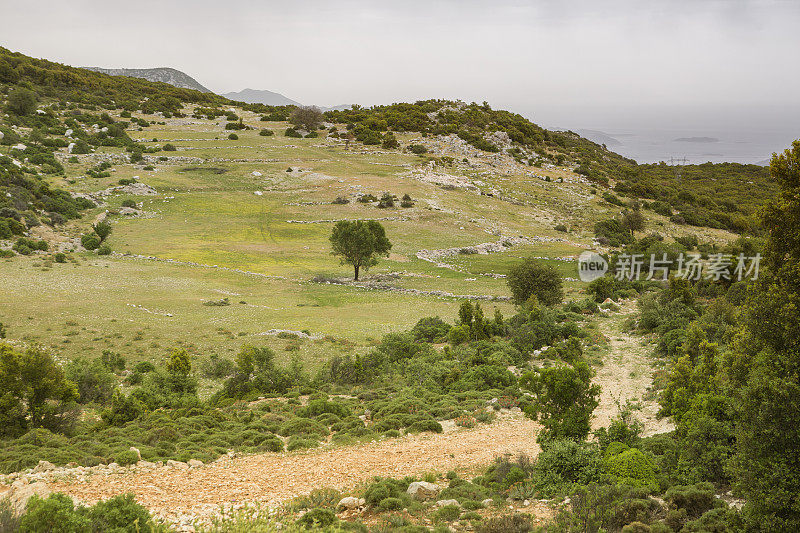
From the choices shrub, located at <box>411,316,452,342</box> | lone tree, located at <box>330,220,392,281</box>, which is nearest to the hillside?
shrub, located at <box>411,316,452,342</box>

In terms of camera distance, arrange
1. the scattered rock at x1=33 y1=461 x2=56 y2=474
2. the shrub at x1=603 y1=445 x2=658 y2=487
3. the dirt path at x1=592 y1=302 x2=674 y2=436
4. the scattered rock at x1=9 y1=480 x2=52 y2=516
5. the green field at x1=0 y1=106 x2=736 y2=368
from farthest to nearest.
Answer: the green field at x1=0 y1=106 x2=736 y2=368 → the dirt path at x1=592 y1=302 x2=674 y2=436 → the scattered rock at x1=33 y1=461 x2=56 y2=474 → the shrub at x1=603 y1=445 x2=658 y2=487 → the scattered rock at x1=9 y1=480 x2=52 y2=516

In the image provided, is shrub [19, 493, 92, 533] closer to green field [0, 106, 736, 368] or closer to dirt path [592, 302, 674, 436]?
dirt path [592, 302, 674, 436]

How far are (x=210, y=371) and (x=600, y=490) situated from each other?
18.2 m

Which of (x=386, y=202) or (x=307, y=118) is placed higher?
(x=307, y=118)

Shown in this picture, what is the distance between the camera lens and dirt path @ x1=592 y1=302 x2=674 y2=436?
54.1 feet

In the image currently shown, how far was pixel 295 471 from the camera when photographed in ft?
41.0

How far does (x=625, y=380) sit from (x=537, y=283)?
1253 centimetres

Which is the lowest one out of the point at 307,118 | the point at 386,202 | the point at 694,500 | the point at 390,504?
the point at 390,504

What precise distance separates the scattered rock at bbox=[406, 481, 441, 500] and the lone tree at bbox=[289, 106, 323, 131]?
101 metres

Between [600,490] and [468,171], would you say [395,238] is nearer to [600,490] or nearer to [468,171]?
[468,171]

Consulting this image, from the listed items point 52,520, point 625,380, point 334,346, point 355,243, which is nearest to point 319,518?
point 52,520

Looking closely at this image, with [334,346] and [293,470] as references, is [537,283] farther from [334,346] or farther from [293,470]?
[293,470]

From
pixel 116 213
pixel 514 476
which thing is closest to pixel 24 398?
pixel 514 476

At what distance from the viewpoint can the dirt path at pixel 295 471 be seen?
34.0 feet
